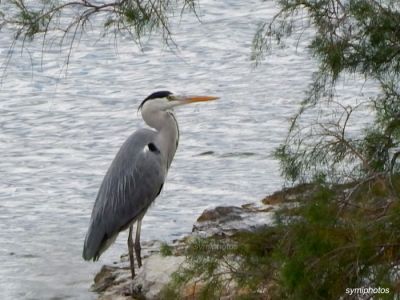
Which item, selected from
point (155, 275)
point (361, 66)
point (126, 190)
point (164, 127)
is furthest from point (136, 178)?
point (361, 66)

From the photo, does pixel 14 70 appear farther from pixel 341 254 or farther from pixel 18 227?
pixel 341 254

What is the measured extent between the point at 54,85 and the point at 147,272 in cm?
576

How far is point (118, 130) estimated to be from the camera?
1020 cm

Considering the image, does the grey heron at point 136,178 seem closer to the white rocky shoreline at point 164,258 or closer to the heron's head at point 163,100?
the heron's head at point 163,100

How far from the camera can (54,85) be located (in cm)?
1155

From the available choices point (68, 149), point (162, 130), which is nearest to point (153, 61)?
point (68, 149)

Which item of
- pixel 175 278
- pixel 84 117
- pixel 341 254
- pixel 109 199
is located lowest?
pixel 84 117

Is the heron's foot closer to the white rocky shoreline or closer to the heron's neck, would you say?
the white rocky shoreline

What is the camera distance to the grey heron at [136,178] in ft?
20.9

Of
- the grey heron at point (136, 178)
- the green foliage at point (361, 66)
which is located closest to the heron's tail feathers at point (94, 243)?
the grey heron at point (136, 178)

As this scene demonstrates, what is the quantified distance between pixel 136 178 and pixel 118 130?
365 centimetres

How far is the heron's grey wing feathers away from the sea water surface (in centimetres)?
36

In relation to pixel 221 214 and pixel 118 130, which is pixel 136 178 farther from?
pixel 118 130

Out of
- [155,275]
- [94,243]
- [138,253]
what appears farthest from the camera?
[138,253]
